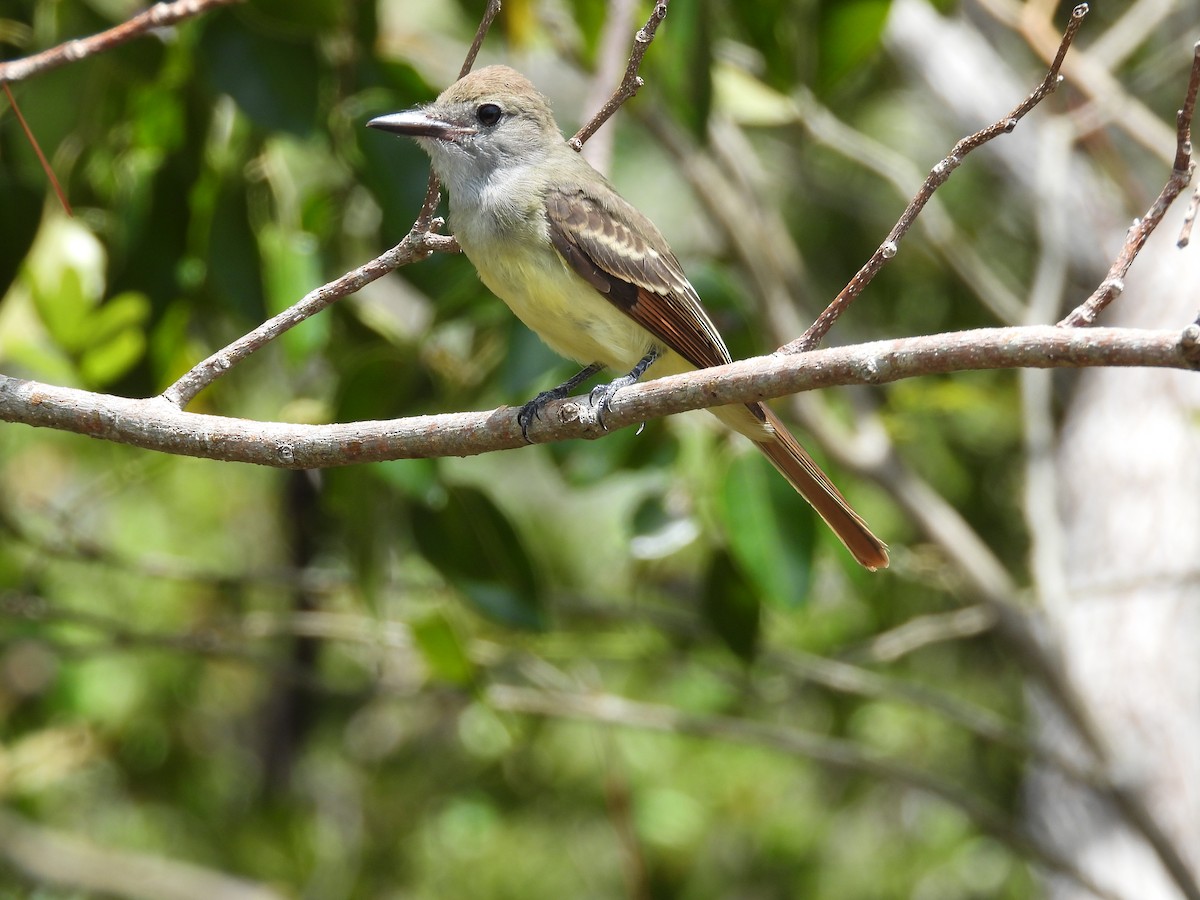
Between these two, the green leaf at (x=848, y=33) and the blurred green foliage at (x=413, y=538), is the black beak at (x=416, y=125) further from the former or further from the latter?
the green leaf at (x=848, y=33)

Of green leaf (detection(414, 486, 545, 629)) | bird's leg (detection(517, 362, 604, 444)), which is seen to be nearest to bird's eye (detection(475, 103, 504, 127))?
bird's leg (detection(517, 362, 604, 444))

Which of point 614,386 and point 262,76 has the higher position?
point 262,76

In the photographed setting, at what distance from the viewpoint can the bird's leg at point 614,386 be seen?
7.16 feet

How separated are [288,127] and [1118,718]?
10.2 ft

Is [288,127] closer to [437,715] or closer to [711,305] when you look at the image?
[711,305]

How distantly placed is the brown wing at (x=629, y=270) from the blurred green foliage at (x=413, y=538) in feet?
1.10

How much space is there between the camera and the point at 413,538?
133 inches

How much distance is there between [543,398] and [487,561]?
82cm

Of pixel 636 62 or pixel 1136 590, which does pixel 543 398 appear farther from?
pixel 1136 590

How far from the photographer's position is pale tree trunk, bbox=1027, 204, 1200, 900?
430 centimetres

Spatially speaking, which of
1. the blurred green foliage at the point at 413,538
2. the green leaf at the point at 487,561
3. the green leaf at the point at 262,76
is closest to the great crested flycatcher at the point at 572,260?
the blurred green foliage at the point at 413,538

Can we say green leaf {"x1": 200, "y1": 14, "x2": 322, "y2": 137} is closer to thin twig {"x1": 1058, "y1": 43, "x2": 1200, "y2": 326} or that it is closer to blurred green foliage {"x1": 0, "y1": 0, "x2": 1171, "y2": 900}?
blurred green foliage {"x1": 0, "y1": 0, "x2": 1171, "y2": 900}

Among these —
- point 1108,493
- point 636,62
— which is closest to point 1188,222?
point 636,62

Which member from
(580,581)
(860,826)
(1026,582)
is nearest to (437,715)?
(580,581)
